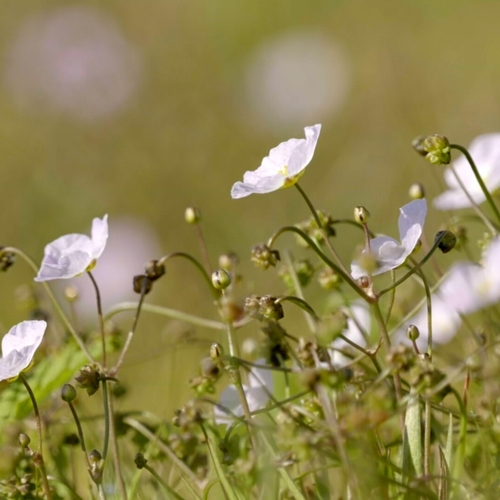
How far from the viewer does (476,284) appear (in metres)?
1.32

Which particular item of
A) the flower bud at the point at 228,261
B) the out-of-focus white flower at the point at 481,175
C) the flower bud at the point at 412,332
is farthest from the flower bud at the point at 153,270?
the out-of-focus white flower at the point at 481,175

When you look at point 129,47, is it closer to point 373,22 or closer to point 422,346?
point 373,22

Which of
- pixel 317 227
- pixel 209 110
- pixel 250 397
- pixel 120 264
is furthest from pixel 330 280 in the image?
pixel 209 110

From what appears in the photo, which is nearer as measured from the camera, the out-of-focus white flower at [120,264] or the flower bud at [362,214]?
the flower bud at [362,214]

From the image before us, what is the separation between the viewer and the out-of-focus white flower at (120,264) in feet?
12.1

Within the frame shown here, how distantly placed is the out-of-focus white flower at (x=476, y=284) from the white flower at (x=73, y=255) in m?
0.45

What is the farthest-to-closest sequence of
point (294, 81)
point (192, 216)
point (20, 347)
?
point (294, 81), point (192, 216), point (20, 347)

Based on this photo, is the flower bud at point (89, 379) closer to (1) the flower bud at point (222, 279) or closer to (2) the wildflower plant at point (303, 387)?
(2) the wildflower plant at point (303, 387)

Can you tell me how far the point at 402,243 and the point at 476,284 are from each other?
31cm

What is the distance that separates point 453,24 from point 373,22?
514 mm

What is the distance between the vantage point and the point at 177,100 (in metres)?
5.26

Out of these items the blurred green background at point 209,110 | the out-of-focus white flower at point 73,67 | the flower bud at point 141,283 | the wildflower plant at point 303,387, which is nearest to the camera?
the wildflower plant at point 303,387

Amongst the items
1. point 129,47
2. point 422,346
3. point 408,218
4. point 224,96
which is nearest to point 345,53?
point 224,96

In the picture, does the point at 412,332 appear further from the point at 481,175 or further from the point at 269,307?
the point at 481,175
